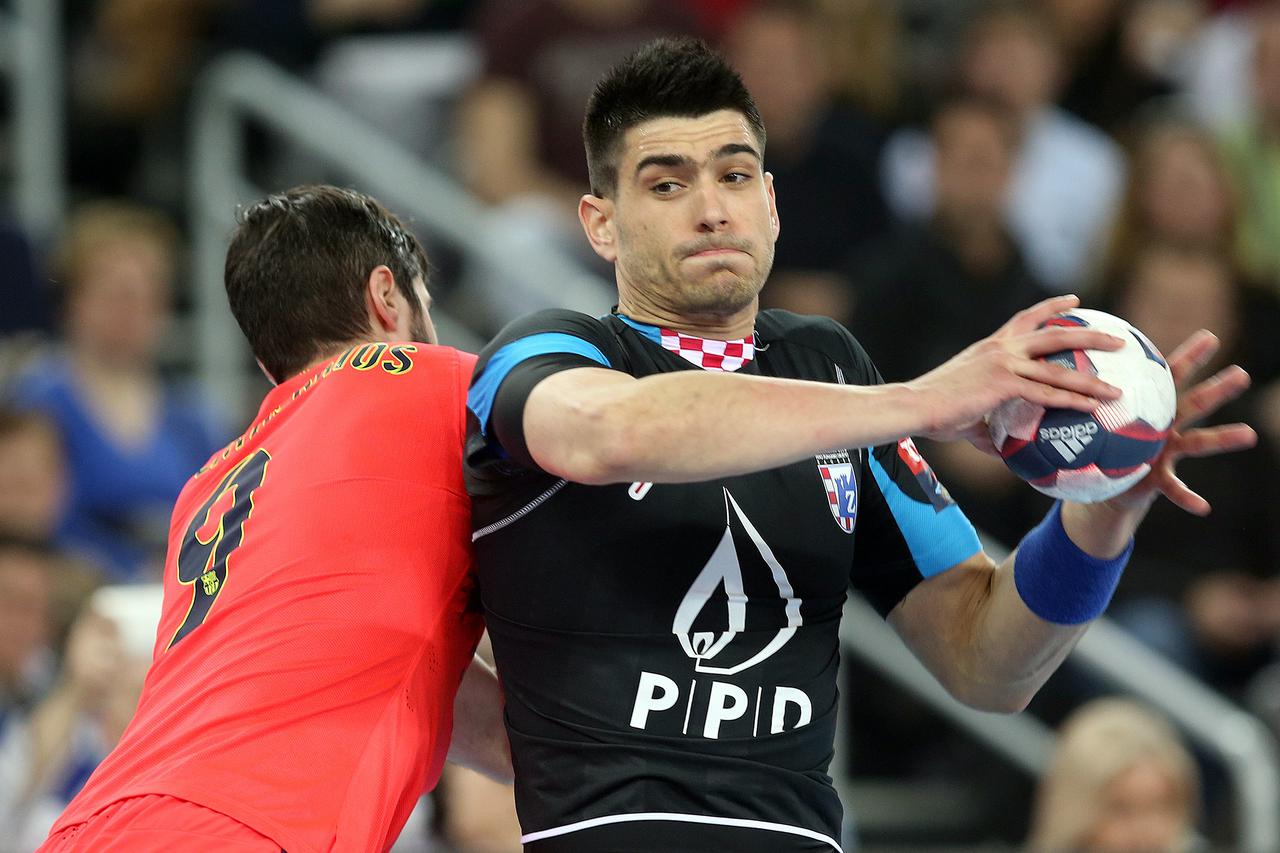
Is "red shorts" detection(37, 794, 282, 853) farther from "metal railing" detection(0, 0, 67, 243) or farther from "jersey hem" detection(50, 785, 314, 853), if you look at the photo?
"metal railing" detection(0, 0, 67, 243)

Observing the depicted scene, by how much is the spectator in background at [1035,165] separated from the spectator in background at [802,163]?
41 centimetres

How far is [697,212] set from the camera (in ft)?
11.2

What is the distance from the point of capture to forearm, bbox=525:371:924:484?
291cm

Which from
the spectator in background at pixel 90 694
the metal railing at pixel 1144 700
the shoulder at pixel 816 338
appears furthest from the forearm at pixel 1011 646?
the metal railing at pixel 1144 700

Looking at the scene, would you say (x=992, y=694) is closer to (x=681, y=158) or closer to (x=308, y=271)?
(x=681, y=158)

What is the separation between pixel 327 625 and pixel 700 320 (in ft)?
2.90

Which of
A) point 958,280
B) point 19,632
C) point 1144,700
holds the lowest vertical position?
point 1144,700

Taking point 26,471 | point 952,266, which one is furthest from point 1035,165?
point 26,471

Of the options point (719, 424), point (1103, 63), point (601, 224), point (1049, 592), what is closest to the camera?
point (719, 424)

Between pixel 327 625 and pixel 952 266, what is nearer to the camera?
pixel 327 625

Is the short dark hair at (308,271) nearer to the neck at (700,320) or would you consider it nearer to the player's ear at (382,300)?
the player's ear at (382,300)

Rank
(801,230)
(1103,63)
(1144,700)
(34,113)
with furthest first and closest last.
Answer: (1103,63), (801,230), (34,113), (1144,700)

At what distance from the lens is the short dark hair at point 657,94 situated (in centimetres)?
348

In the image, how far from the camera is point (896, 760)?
780 cm
